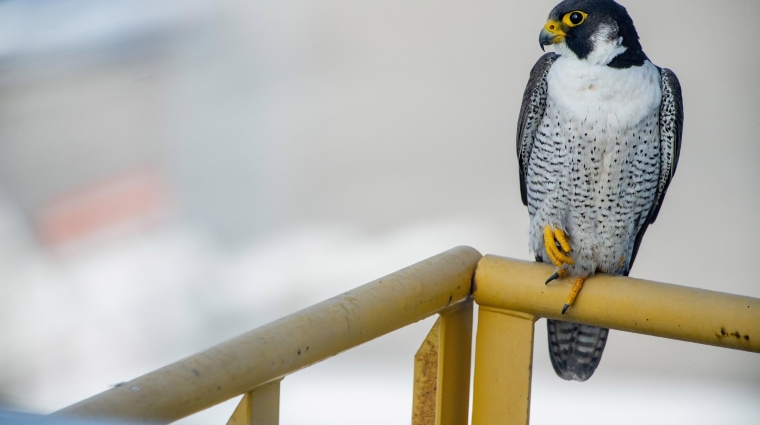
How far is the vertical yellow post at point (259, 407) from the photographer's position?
0.94 m

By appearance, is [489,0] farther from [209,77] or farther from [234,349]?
[234,349]

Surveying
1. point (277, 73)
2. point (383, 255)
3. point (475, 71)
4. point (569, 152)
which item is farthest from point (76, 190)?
point (569, 152)

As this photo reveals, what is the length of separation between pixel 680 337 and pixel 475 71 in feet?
8.87

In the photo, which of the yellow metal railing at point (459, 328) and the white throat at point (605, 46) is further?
the white throat at point (605, 46)

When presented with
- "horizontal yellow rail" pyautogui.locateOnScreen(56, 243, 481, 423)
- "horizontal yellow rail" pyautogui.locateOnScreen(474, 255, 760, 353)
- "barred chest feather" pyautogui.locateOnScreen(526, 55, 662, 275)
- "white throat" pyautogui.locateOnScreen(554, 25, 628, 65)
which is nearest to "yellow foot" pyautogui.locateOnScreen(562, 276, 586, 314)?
"horizontal yellow rail" pyautogui.locateOnScreen(474, 255, 760, 353)

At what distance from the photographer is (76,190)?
4219 millimetres

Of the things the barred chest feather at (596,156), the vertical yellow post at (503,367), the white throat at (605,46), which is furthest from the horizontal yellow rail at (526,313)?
the white throat at (605,46)

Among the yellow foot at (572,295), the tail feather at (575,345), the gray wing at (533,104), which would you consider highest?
the gray wing at (533,104)

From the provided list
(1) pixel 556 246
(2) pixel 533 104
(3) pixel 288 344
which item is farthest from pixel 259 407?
(2) pixel 533 104

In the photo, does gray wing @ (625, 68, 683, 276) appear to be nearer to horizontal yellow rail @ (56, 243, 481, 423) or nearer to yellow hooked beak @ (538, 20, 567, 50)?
yellow hooked beak @ (538, 20, 567, 50)

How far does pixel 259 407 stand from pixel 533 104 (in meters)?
1.33

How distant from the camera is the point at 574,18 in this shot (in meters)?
1.93

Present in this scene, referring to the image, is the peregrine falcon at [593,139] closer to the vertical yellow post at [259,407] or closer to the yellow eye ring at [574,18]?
the yellow eye ring at [574,18]

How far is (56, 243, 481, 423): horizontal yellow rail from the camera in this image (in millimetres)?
782
